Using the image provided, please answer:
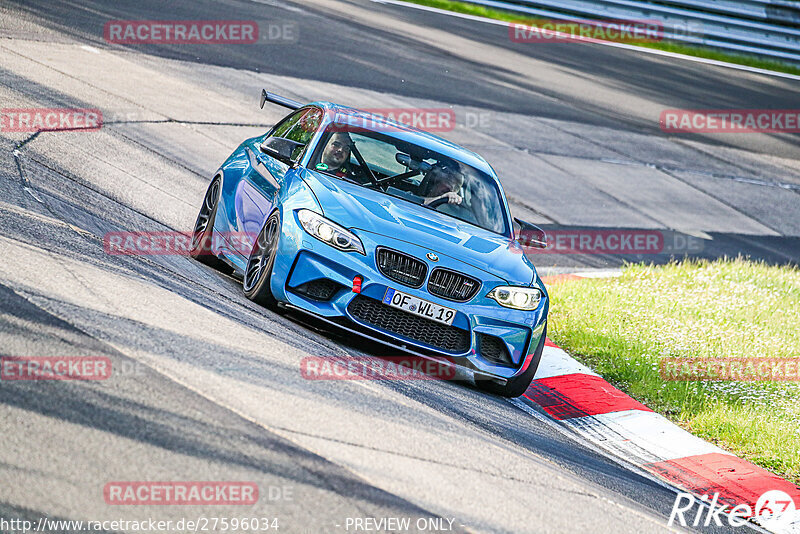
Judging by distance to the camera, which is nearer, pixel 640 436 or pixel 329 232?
pixel 329 232

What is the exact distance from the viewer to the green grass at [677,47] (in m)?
27.3

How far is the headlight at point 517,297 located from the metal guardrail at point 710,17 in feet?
67.3

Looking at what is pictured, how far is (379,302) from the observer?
6.94 m

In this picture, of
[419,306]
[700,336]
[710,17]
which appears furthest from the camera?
[710,17]

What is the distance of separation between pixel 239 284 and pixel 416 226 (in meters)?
1.75

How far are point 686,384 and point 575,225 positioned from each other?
560 centimetres

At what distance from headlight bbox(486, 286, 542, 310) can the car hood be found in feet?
0.21

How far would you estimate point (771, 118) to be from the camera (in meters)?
24.2
